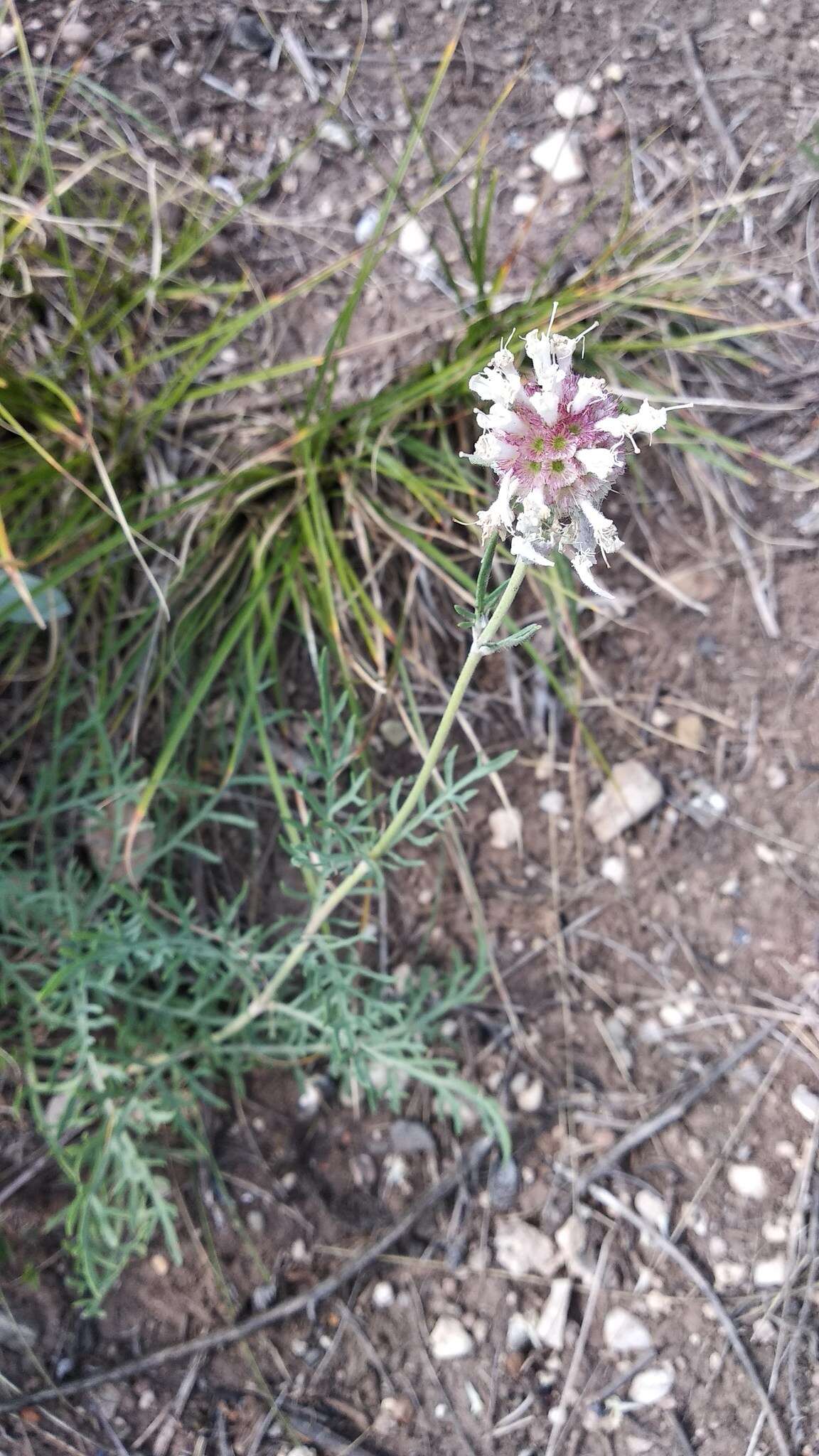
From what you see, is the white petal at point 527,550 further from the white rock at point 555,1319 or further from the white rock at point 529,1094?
the white rock at point 555,1319

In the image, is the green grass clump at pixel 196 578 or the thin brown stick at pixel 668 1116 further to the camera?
the thin brown stick at pixel 668 1116

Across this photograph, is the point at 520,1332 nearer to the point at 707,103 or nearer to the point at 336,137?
the point at 336,137

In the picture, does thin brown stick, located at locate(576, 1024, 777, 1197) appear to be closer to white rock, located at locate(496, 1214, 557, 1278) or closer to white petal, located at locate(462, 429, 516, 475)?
white rock, located at locate(496, 1214, 557, 1278)

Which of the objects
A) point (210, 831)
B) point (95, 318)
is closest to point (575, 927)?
point (210, 831)

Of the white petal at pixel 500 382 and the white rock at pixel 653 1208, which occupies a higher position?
the white petal at pixel 500 382

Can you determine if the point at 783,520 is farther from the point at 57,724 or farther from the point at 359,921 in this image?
the point at 57,724

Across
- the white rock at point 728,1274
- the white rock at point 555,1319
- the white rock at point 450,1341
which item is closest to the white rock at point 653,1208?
the white rock at point 728,1274
